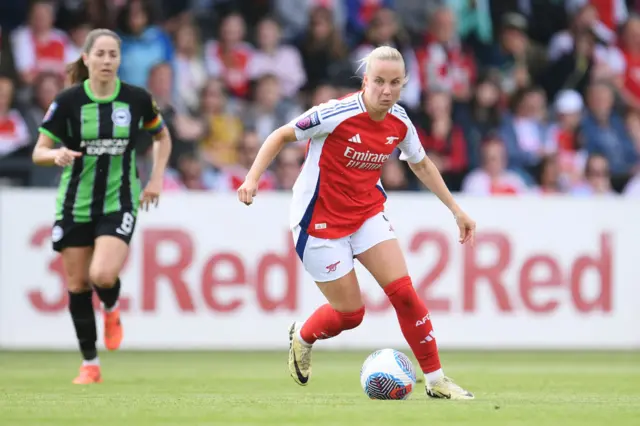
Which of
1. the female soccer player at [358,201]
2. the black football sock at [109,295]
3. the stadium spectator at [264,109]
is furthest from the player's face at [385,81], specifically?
the stadium spectator at [264,109]

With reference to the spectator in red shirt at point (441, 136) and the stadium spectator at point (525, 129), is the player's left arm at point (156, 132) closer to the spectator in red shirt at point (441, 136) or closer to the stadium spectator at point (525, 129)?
the spectator in red shirt at point (441, 136)

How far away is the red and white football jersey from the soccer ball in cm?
85

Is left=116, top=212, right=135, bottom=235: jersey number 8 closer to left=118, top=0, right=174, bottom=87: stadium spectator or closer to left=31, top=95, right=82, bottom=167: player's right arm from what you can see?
left=31, top=95, right=82, bottom=167: player's right arm

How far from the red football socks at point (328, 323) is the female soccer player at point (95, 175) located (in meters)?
1.52

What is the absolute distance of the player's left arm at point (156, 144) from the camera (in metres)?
9.09

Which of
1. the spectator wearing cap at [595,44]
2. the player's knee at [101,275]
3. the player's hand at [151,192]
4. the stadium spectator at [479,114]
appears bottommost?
the player's knee at [101,275]

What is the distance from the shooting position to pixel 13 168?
13.2 m

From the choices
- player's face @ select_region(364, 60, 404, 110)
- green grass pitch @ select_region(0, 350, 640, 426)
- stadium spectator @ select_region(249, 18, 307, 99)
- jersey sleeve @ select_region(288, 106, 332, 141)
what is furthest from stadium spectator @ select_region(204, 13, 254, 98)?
player's face @ select_region(364, 60, 404, 110)

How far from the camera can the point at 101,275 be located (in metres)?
8.73

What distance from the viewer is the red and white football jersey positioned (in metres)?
7.57

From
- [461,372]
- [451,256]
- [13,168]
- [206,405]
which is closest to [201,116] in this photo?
[13,168]

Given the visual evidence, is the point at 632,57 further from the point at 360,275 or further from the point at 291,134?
the point at 291,134

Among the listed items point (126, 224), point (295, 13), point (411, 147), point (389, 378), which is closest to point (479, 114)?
point (295, 13)

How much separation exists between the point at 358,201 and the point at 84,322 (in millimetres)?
2473
